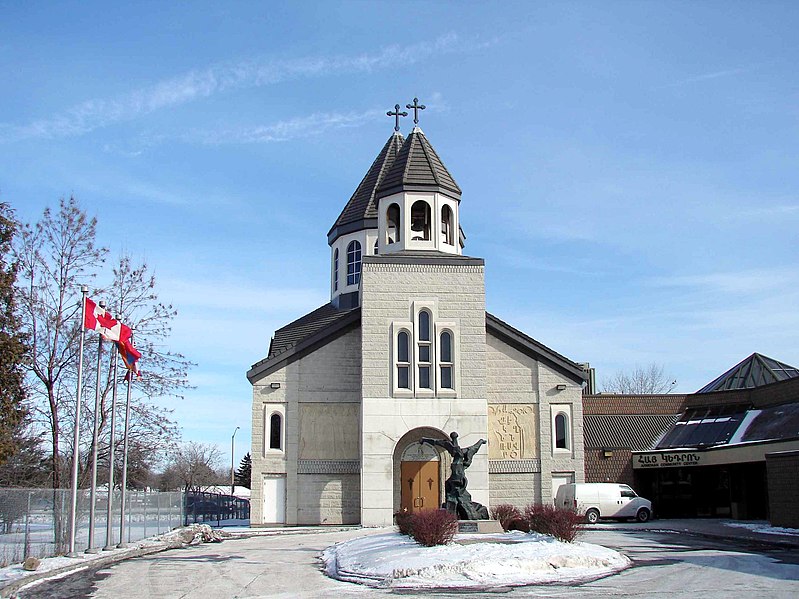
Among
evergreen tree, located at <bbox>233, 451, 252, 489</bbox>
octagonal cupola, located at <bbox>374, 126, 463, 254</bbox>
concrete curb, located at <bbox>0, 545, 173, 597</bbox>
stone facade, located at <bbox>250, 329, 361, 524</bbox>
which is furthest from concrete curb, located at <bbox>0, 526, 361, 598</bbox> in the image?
evergreen tree, located at <bbox>233, 451, 252, 489</bbox>

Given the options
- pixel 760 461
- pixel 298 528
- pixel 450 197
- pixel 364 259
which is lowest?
pixel 298 528

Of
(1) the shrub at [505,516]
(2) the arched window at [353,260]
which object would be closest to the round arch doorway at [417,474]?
(1) the shrub at [505,516]

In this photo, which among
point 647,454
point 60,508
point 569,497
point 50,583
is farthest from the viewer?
point 647,454

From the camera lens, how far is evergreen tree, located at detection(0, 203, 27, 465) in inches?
851

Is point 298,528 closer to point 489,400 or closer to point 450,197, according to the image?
point 489,400

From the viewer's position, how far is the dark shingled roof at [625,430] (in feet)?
137

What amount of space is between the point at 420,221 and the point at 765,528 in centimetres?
1681

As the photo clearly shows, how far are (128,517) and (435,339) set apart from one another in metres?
12.4

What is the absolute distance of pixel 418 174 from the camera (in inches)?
1406

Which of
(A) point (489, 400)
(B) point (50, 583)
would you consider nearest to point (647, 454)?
(A) point (489, 400)

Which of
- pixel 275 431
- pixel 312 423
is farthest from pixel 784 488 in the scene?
pixel 275 431

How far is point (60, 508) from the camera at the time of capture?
2369cm

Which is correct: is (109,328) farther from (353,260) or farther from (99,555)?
(353,260)

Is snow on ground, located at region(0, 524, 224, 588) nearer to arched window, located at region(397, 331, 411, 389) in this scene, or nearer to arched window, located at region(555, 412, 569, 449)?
arched window, located at region(397, 331, 411, 389)
